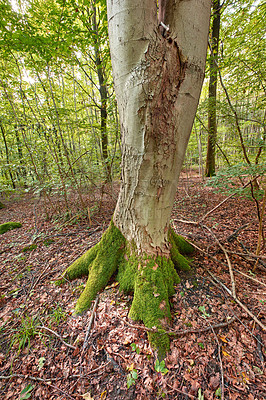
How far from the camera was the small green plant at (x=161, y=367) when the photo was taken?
1.25m

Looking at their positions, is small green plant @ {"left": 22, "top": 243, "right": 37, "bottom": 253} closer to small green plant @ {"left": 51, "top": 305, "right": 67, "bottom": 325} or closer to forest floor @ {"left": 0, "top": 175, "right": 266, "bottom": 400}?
forest floor @ {"left": 0, "top": 175, "right": 266, "bottom": 400}

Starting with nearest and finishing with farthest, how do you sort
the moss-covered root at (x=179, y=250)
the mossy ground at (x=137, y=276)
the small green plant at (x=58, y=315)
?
the mossy ground at (x=137, y=276) → the small green plant at (x=58, y=315) → the moss-covered root at (x=179, y=250)

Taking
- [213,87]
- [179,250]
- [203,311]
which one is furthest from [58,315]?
[213,87]

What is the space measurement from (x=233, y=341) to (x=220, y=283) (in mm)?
565

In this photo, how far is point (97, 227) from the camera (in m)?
3.79

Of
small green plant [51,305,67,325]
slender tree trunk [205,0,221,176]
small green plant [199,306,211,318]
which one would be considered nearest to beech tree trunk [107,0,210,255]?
small green plant [199,306,211,318]

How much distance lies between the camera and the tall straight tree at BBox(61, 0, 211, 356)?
46.1 inches

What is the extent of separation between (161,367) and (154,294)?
0.53 m

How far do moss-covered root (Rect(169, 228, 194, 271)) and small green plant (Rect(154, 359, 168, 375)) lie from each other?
0.99 m

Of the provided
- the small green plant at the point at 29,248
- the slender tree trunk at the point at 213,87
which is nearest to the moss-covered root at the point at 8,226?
the small green plant at the point at 29,248

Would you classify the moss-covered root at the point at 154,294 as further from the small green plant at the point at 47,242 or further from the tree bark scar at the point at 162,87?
the small green plant at the point at 47,242

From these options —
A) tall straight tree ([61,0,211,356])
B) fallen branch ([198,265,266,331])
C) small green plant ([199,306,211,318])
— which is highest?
tall straight tree ([61,0,211,356])

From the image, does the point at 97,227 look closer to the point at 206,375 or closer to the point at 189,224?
the point at 189,224

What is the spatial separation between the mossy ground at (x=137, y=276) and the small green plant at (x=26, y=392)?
0.62m
